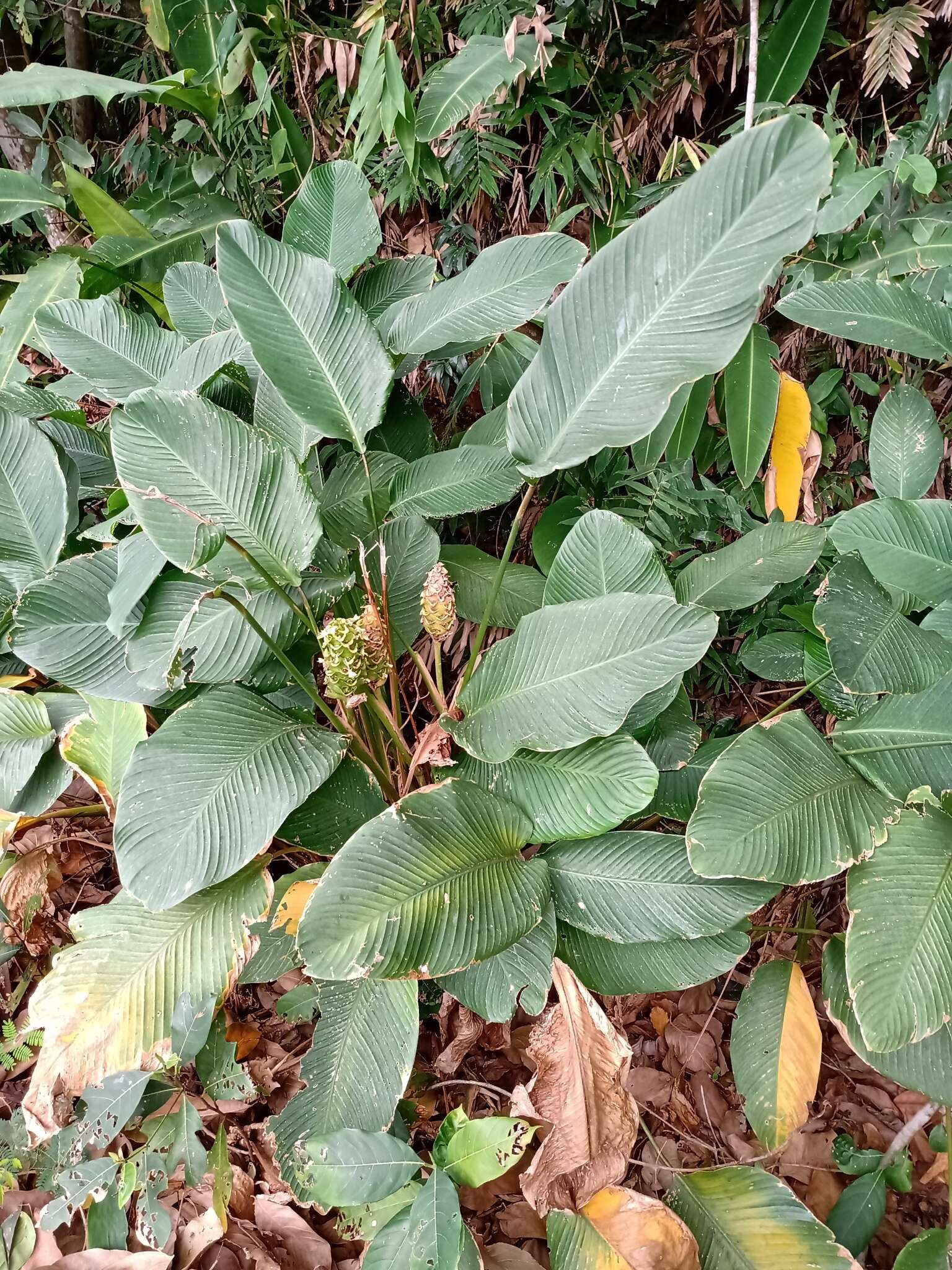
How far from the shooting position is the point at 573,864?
0.77 meters

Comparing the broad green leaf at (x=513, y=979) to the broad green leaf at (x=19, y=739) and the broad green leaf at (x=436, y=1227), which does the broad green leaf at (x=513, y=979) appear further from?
the broad green leaf at (x=19, y=739)

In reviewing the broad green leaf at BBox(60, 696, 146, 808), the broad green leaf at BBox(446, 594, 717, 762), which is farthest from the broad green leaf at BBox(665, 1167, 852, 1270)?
the broad green leaf at BBox(60, 696, 146, 808)

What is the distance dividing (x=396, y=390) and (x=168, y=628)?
1.70ft

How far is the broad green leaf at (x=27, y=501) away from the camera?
829mm

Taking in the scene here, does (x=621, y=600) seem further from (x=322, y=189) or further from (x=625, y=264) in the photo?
(x=322, y=189)

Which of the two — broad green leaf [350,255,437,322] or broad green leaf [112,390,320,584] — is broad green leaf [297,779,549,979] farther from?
broad green leaf [350,255,437,322]

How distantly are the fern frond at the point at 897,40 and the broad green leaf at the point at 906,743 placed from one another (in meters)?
0.88

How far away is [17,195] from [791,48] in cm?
119

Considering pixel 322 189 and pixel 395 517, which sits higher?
pixel 322 189

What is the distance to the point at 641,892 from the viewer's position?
72 cm

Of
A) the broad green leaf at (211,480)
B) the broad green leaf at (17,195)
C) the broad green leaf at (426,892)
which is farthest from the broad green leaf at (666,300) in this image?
the broad green leaf at (17,195)

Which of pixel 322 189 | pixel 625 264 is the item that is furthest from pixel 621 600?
pixel 322 189

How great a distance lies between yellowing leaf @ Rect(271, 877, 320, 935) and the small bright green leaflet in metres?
1.24

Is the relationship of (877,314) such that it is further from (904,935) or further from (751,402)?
(904,935)
